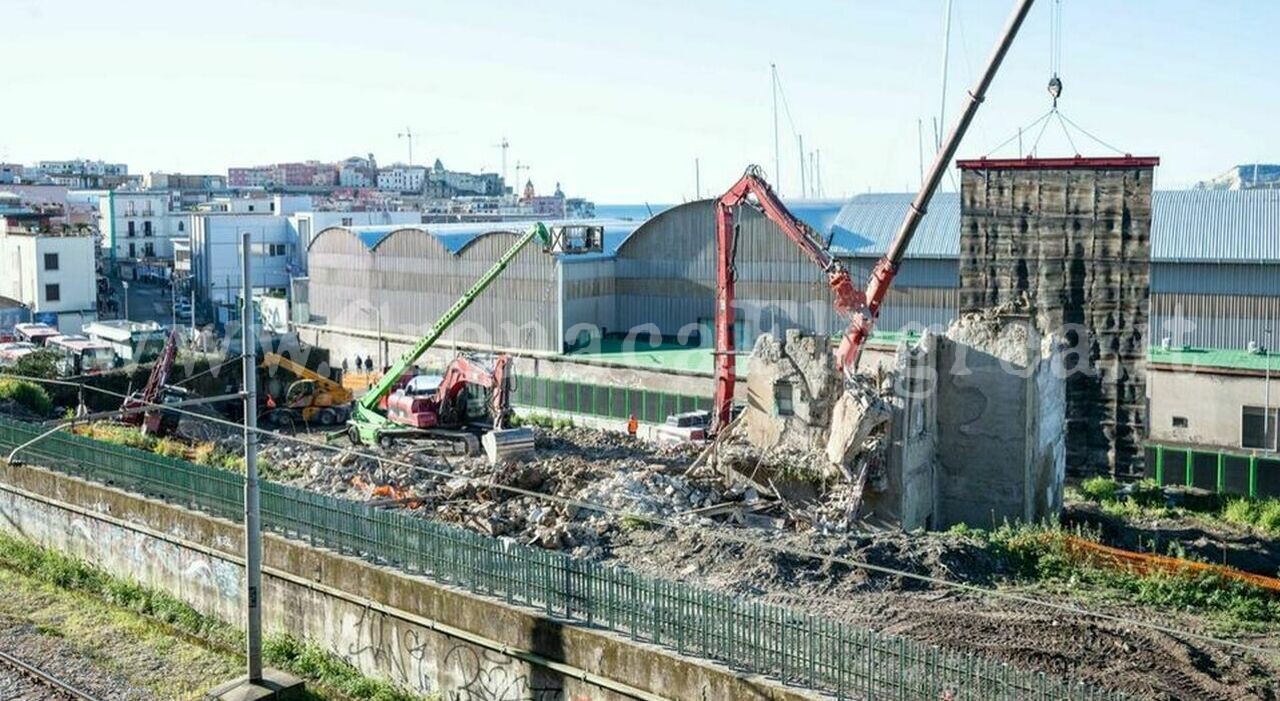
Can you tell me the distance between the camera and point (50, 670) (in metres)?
19.3

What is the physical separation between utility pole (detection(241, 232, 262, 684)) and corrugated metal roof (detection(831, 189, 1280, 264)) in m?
27.9

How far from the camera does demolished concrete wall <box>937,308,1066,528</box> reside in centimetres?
2703

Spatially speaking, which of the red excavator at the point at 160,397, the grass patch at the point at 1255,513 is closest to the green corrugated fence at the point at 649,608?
the red excavator at the point at 160,397

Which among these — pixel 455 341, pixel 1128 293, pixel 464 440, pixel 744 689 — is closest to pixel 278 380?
pixel 455 341

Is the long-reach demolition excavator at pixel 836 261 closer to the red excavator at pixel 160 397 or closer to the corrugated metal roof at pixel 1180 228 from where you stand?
the corrugated metal roof at pixel 1180 228

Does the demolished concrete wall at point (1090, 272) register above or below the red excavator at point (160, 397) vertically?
above

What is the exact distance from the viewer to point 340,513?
19188 millimetres

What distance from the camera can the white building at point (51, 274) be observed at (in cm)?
6222

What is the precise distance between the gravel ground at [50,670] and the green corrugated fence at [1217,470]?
25.9 meters

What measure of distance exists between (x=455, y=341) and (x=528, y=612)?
32789mm

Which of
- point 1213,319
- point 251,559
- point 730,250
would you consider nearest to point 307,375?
point 730,250

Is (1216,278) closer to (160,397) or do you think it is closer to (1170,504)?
(1170,504)

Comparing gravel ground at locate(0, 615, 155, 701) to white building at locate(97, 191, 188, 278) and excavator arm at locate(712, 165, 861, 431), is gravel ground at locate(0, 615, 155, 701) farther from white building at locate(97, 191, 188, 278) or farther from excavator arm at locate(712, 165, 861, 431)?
white building at locate(97, 191, 188, 278)

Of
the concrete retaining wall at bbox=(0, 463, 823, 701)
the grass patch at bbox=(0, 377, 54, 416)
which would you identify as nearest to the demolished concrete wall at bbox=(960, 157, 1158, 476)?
the concrete retaining wall at bbox=(0, 463, 823, 701)
